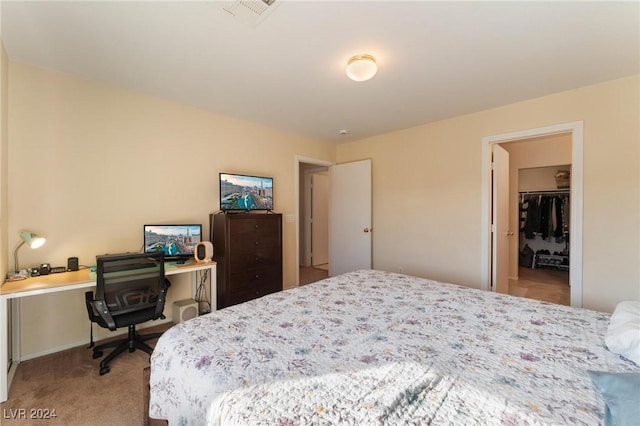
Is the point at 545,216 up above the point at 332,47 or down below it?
below

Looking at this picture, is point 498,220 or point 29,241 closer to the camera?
point 29,241

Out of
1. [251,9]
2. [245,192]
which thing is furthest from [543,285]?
[251,9]

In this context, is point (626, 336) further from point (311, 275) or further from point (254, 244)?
point (311, 275)

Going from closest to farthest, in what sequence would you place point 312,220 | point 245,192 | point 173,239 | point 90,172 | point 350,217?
point 90,172 → point 173,239 → point 245,192 → point 350,217 → point 312,220

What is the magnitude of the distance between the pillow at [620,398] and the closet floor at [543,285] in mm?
3496

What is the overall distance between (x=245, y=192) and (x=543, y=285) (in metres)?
4.84

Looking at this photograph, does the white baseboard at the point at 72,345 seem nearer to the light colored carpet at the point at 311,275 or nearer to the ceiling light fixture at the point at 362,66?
the light colored carpet at the point at 311,275

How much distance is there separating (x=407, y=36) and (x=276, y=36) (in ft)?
2.93

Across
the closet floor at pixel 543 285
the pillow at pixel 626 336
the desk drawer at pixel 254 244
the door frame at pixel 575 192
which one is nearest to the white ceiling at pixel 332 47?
the door frame at pixel 575 192

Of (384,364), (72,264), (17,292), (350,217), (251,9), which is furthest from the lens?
(350,217)

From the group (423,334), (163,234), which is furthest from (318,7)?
(163,234)

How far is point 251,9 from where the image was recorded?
5.32 feet

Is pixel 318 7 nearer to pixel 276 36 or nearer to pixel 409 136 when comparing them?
pixel 276 36

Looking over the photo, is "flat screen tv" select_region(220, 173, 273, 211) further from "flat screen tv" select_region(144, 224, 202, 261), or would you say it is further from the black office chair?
the black office chair
